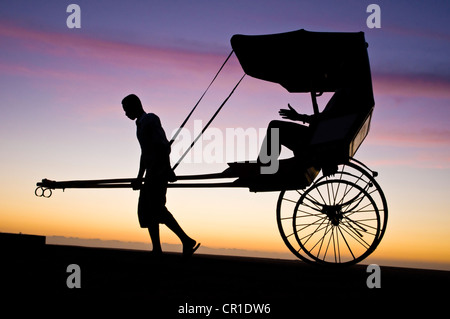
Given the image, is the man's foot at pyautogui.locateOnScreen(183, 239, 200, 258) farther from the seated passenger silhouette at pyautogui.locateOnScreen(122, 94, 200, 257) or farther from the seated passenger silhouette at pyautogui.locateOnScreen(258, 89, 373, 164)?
the seated passenger silhouette at pyautogui.locateOnScreen(258, 89, 373, 164)

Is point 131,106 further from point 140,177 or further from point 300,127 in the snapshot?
point 300,127

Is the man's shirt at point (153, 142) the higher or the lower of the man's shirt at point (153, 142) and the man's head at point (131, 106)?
the lower

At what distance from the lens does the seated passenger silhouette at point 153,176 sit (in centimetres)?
786

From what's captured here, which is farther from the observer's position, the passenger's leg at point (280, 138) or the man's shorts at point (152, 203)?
the man's shorts at point (152, 203)

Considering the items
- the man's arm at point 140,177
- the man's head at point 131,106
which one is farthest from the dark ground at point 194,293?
the man's head at point 131,106

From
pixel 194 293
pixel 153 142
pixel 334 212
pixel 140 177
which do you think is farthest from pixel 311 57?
pixel 194 293

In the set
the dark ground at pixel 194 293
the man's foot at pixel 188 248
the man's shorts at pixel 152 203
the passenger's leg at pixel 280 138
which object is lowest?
the dark ground at pixel 194 293

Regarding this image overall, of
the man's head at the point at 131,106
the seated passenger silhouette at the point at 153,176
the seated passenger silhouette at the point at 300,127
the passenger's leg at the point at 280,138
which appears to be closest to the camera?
the seated passenger silhouette at the point at 300,127

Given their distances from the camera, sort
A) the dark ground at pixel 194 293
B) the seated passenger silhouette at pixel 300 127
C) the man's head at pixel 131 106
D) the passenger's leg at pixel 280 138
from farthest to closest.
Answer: the man's head at pixel 131 106, the passenger's leg at pixel 280 138, the seated passenger silhouette at pixel 300 127, the dark ground at pixel 194 293

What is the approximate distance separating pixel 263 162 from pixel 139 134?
213cm

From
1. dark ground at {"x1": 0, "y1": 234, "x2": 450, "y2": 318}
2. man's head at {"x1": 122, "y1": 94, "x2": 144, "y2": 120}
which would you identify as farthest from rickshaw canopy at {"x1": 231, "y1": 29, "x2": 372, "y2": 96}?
dark ground at {"x1": 0, "y1": 234, "x2": 450, "y2": 318}

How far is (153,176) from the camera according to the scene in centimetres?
783

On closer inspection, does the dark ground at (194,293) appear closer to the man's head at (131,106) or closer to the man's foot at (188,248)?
the man's foot at (188,248)

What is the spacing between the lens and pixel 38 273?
221 inches
